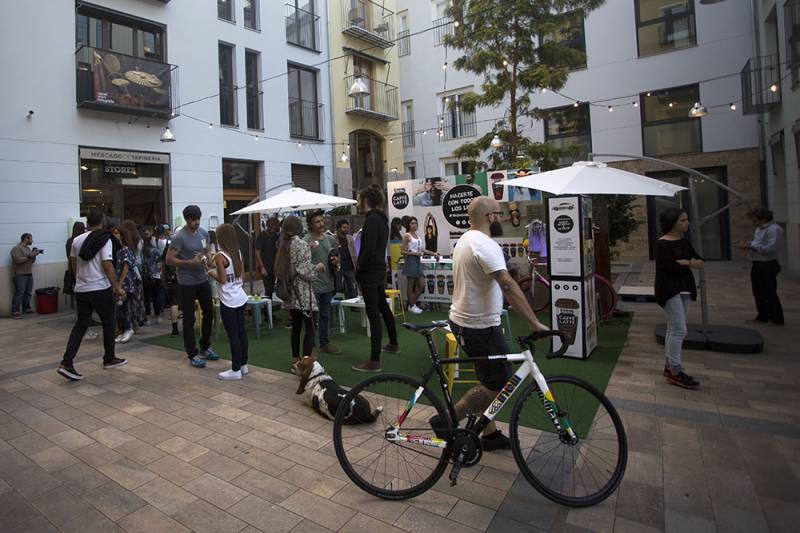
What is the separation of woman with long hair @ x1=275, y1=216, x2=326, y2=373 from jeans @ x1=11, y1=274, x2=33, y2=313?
7.85 meters

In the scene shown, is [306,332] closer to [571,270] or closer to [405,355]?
[405,355]

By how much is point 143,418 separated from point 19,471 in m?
0.95

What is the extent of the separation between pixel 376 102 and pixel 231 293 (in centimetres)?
1549

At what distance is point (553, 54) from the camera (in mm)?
10945

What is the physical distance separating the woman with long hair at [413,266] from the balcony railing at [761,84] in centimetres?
898

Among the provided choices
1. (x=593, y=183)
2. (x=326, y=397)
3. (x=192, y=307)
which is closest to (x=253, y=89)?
(x=192, y=307)

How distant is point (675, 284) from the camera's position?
4.36 m

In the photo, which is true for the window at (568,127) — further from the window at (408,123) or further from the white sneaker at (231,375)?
the white sneaker at (231,375)

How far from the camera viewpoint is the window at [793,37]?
31.1 feet

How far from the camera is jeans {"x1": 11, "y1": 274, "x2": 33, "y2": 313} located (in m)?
9.88

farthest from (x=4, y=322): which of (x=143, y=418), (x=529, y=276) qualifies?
(x=529, y=276)

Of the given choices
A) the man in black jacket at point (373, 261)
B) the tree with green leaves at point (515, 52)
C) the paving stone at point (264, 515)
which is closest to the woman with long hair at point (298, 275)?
the man in black jacket at point (373, 261)

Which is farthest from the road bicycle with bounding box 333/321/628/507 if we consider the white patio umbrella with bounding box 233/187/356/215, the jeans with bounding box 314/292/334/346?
the white patio umbrella with bounding box 233/187/356/215

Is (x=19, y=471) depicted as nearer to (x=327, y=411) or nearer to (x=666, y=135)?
(x=327, y=411)
